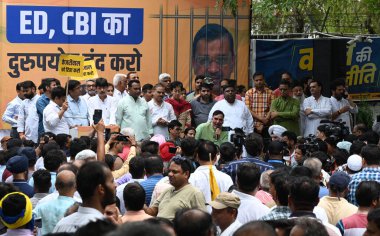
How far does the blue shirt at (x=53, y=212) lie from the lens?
333 inches

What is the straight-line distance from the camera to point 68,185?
28.0 feet

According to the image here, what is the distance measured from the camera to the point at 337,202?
900cm

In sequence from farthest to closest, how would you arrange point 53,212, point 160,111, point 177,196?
point 160,111, point 177,196, point 53,212

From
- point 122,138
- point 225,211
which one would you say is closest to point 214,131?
point 122,138

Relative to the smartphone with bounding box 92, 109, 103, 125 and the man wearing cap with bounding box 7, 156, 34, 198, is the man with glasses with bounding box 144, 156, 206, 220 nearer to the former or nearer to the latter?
the man wearing cap with bounding box 7, 156, 34, 198

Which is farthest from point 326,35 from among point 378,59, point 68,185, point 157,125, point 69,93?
point 68,185

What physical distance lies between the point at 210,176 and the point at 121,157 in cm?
255

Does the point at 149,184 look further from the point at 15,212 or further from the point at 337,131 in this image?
the point at 337,131

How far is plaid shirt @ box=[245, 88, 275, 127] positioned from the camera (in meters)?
17.4

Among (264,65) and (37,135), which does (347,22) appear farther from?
(37,135)

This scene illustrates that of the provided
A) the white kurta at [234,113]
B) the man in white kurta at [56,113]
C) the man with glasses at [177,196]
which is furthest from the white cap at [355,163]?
the man in white kurta at [56,113]

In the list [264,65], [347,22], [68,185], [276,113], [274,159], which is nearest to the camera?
[68,185]

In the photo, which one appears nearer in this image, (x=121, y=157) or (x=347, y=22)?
(x=121, y=157)

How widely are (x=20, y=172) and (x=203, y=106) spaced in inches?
281
